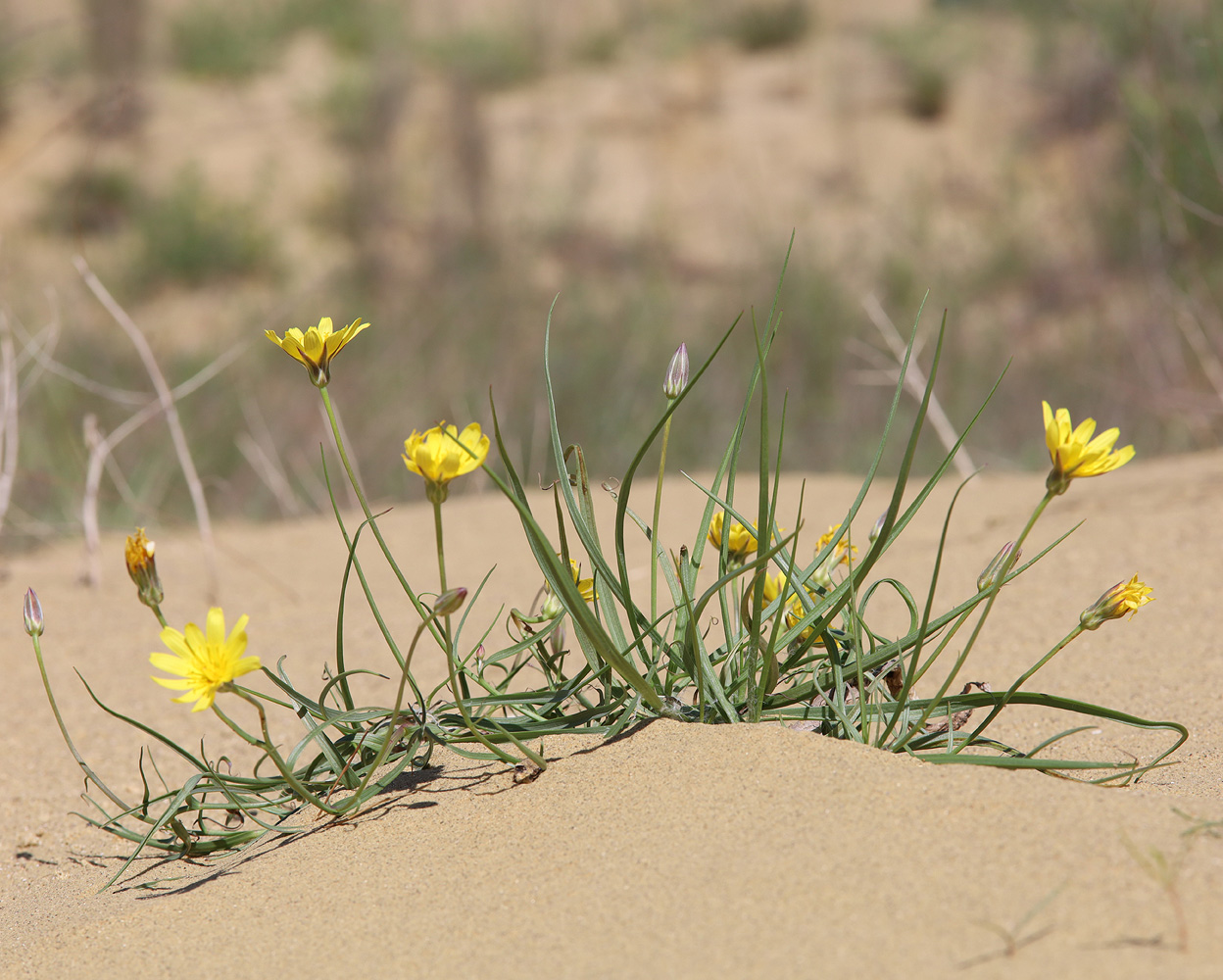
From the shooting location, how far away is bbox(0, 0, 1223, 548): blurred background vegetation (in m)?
5.36

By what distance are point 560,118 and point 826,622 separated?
12054mm

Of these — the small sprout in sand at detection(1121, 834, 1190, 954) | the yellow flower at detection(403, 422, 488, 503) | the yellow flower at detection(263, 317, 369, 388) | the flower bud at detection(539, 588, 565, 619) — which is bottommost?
the small sprout in sand at detection(1121, 834, 1190, 954)

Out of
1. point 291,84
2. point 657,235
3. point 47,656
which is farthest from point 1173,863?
point 291,84

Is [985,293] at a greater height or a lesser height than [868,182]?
lesser

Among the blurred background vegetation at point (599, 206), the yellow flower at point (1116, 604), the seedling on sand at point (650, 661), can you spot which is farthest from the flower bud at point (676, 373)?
the blurred background vegetation at point (599, 206)

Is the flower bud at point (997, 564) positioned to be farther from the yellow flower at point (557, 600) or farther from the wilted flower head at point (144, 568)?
the wilted flower head at point (144, 568)

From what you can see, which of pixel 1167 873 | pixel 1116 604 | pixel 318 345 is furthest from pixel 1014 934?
pixel 318 345

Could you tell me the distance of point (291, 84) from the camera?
12805 mm

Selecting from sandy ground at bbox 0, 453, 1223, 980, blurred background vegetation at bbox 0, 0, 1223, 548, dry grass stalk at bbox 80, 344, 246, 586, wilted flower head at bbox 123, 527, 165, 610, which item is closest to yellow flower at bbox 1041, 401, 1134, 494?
sandy ground at bbox 0, 453, 1223, 980

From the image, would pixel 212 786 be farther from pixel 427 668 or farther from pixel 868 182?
pixel 868 182

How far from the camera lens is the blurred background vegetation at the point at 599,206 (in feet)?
17.6

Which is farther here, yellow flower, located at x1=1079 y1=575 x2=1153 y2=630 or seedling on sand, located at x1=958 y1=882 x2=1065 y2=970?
yellow flower, located at x1=1079 y1=575 x2=1153 y2=630

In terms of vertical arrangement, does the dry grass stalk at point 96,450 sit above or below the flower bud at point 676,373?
below

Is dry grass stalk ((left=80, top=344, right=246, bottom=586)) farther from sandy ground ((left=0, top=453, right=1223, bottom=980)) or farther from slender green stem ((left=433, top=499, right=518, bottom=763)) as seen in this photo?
slender green stem ((left=433, top=499, right=518, bottom=763))
